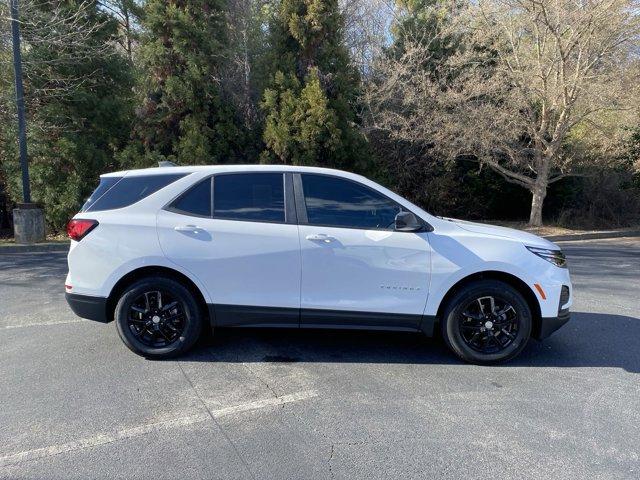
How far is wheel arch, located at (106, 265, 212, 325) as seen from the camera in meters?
4.53

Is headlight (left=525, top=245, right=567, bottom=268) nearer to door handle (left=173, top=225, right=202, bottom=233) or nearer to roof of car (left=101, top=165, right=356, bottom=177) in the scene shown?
roof of car (left=101, top=165, right=356, bottom=177)

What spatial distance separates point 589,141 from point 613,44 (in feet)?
11.5

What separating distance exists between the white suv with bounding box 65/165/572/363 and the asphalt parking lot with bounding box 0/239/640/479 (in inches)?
15.3

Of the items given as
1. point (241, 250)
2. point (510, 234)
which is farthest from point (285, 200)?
point (510, 234)

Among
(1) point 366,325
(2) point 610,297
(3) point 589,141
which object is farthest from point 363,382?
(3) point 589,141

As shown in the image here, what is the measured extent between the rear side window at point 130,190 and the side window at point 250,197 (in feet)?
1.43

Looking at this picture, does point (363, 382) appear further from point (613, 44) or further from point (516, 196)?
point (516, 196)

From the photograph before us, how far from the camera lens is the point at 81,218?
4.56 m

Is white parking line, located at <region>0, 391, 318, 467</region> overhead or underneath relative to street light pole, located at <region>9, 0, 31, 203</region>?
underneath

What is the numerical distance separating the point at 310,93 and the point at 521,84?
6.45 meters

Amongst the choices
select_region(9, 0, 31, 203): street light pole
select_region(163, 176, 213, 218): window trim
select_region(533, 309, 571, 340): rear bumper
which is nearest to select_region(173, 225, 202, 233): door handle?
select_region(163, 176, 213, 218): window trim

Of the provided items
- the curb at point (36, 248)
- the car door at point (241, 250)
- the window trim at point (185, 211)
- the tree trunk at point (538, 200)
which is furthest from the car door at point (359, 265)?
the tree trunk at point (538, 200)

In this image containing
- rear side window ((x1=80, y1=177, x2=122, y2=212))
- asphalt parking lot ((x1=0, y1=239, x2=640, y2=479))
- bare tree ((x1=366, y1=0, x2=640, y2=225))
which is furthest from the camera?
bare tree ((x1=366, y1=0, x2=640, y2=225))

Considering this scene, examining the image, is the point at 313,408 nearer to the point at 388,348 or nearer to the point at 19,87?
the point at 388,348
